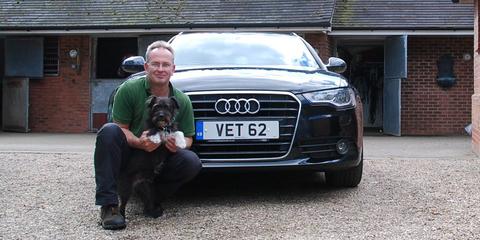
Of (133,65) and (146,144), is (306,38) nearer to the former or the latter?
(133,65)

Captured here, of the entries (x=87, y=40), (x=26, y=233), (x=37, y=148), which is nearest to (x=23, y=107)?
(x=87, y=40)

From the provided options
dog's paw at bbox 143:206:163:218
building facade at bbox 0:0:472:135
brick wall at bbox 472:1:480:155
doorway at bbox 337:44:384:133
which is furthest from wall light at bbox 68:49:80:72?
dog's paw at bbox 143:206:163:218

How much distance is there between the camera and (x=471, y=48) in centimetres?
1283

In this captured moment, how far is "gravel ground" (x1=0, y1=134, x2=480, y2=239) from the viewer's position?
3.69 m

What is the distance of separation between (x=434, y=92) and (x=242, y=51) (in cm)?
860

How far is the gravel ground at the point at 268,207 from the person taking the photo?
12.1 feet

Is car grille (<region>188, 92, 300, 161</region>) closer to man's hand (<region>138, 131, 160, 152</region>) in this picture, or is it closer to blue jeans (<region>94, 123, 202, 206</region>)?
blue jeans (<region>94, 123, 202, 206</region>)

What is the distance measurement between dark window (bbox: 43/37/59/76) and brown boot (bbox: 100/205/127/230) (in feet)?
35.3

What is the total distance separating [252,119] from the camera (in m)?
4.29

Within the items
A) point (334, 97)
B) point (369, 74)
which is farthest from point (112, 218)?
point (369, 74)

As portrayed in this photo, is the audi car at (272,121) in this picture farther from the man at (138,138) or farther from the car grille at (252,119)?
the man at (138,138)

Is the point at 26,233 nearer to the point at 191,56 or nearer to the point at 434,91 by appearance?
the point at 191,56

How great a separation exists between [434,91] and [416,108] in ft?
1.76

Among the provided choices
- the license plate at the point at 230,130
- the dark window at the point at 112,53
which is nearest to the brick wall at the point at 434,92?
the dark window at the point at 112,53
